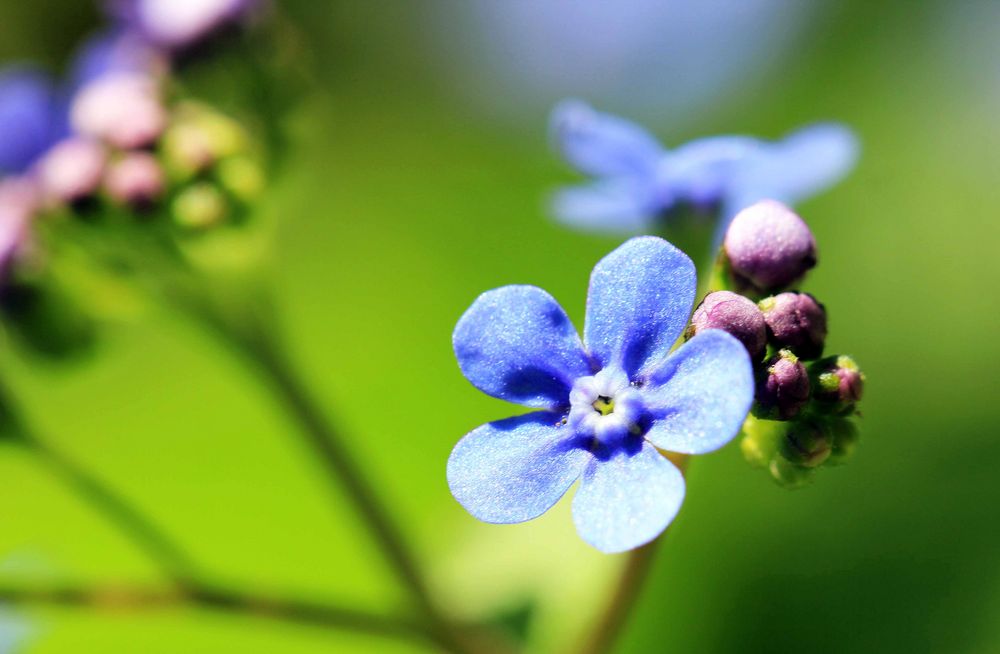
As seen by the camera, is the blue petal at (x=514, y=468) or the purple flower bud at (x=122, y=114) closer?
the blue petal at (x=514, y=468)

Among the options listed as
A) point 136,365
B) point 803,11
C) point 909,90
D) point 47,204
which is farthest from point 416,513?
point 803,11

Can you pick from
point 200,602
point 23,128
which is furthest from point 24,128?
point 200,602

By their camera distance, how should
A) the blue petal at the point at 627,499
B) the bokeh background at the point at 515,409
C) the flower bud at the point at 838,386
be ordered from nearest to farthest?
the blue petal at the point at 627,499, the flower bud at the point at 838,386, the bokeh background at the point at 515,409

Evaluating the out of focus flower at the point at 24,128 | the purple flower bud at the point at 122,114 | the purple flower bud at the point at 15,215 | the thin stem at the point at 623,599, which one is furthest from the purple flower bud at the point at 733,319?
the out of focus flower at the point at 24,128

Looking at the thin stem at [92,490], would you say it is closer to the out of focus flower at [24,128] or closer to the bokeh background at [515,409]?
the bokeh background at [515,409]

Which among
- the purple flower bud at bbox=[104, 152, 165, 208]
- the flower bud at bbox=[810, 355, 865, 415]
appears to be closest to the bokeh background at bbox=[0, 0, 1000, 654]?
the purple flower bud at bbox=[104, 152, 165, 208]

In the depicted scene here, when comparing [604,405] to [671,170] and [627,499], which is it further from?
[671,170]

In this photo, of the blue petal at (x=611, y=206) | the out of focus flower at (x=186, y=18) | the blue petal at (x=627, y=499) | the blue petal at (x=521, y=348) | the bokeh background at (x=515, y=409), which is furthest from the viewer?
the bokeh background at (x=515, y=409)
